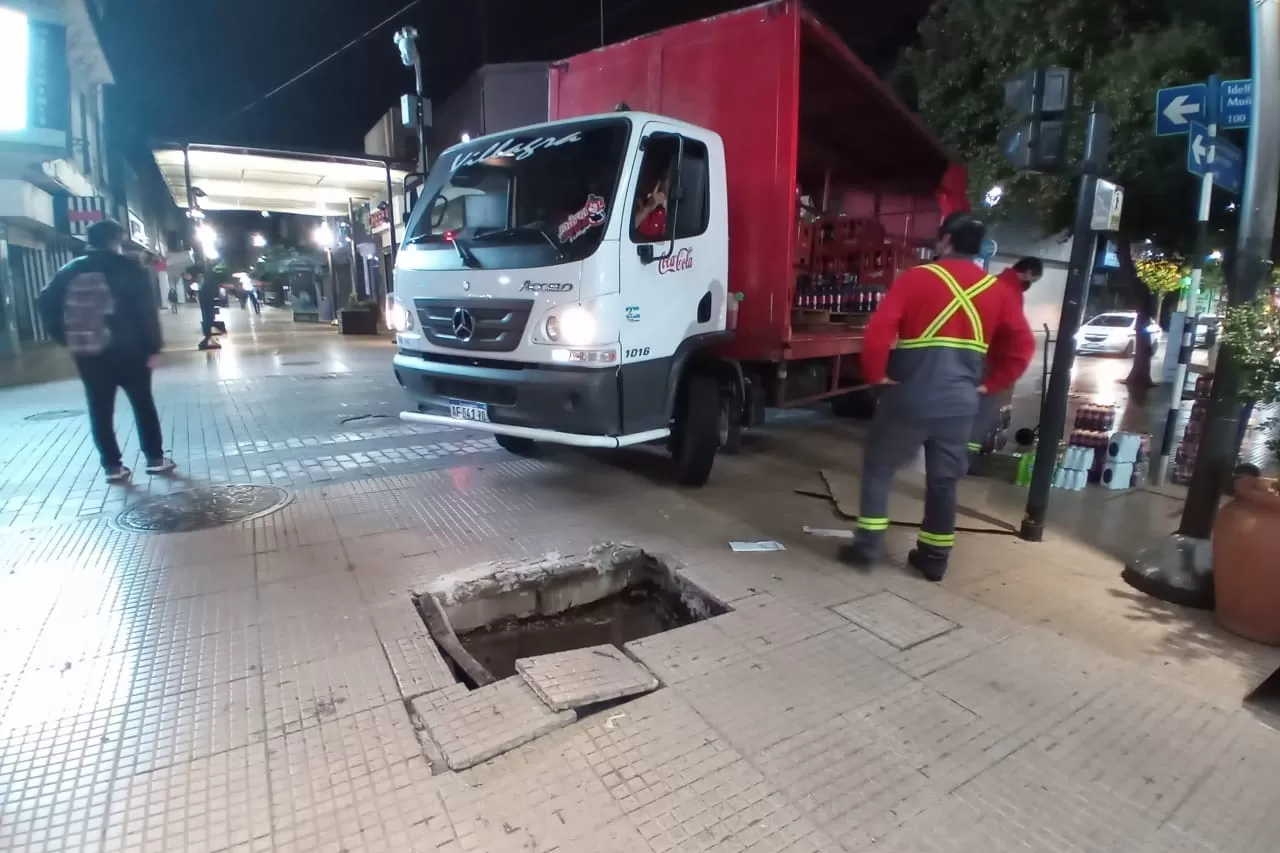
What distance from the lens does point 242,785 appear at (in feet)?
8.07

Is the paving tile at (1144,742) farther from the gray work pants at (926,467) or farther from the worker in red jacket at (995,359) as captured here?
A: the worker in red jacket at (995,359)

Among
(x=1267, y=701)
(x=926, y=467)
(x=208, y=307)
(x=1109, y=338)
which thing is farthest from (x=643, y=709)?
(x=1109, y=338)

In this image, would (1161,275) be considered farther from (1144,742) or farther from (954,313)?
(1144,742)

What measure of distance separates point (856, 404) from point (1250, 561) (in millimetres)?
5854

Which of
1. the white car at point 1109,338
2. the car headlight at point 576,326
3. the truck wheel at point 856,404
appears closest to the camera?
the car headlight at point 576,326

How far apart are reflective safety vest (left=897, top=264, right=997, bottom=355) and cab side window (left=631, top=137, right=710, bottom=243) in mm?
1749

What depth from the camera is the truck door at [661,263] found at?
187 inches

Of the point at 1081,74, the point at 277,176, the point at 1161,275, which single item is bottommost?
the point at 1161,275

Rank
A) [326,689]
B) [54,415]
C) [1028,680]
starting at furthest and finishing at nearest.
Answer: [54,415]
[1028,680]
[326,689]

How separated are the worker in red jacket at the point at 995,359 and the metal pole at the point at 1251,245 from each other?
1.13 metres

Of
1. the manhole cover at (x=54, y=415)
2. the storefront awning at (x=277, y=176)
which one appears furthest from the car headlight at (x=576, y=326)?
the storefront awning at (x=277, y=176)

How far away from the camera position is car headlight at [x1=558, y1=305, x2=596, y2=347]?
4.57 meters

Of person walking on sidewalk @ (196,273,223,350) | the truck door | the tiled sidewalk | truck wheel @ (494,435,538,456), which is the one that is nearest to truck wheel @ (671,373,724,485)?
the truck door

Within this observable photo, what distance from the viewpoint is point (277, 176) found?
20.3 metres
